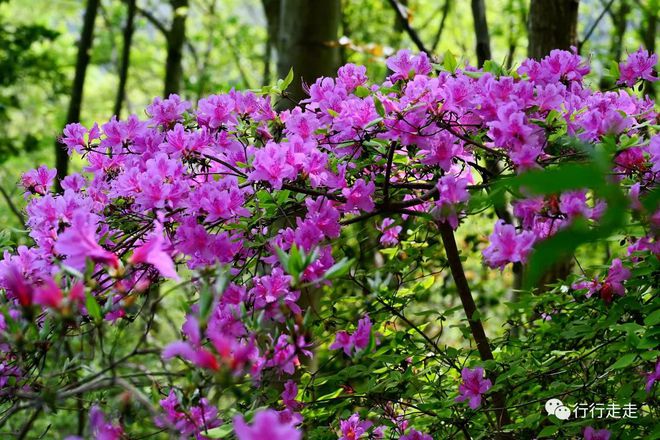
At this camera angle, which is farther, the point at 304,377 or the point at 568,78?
the point at 304,377

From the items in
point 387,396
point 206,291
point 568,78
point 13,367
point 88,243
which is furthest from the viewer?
point 387,396

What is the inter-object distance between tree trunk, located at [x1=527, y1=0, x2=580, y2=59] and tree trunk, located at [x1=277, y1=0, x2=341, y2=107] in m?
0.88

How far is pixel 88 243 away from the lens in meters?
1.22

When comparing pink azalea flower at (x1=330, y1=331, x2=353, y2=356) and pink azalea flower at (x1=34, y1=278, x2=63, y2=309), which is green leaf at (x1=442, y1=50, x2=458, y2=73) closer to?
pink azalea flower at (x1=330, y1=331, x2=353, y2=356)

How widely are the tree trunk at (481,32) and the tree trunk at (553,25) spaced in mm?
244

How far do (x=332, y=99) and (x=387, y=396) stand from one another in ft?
2.99

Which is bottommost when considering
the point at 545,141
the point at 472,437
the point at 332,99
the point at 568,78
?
the point at 472,437

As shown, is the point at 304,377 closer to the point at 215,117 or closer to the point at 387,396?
the point at 387,396

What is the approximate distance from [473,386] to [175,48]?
787 cm

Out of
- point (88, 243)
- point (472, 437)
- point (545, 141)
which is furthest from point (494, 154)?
point (88, 243)

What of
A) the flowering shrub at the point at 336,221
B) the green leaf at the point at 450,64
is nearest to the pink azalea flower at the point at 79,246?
the flowering shrub at the point at 336,221

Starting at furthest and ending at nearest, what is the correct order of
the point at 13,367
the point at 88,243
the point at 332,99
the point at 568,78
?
the point at 568,78
the point at 332,99
the point at 13,367
the point at 88,243

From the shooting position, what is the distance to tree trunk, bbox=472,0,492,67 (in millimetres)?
3373

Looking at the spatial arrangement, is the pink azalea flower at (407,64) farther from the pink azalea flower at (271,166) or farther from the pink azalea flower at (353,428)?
the pink azalea flower at (353,428)
